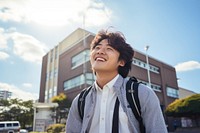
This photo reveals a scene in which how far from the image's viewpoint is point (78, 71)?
872 inches

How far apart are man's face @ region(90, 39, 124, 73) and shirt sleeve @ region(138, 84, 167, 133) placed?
0.36m

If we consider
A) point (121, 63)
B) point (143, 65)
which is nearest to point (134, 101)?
point (121, 63)

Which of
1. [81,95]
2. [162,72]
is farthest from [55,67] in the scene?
[81,95]

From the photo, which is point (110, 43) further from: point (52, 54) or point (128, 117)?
point (52, 54)

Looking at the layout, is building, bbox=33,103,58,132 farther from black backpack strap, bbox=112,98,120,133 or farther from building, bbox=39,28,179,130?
black backpack strap, bbox=112,98,120,133

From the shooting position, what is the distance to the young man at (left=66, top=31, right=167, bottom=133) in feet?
4.81

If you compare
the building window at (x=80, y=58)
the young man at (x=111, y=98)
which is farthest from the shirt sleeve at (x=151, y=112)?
the building window at (x=80, y=58)

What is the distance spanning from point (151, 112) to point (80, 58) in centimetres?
2133

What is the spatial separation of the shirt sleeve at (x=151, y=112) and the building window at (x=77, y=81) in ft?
61.8

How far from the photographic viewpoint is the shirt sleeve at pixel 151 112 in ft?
4.59

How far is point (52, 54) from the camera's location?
31547 millimetres

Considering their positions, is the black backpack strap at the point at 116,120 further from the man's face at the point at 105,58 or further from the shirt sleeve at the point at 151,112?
the man's face at the point at 105,58

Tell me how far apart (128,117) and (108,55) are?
1.94 ft

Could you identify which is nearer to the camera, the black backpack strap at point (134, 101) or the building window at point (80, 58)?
the black backpack strap at point (134, 101)
